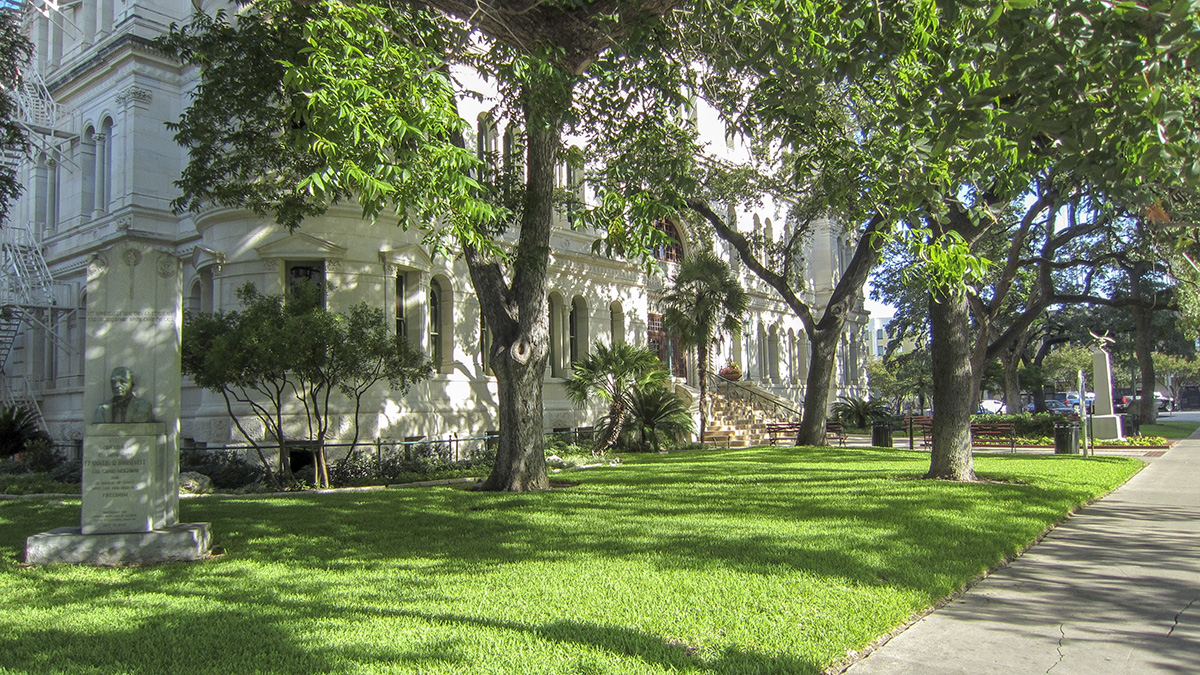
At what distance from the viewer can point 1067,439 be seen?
68.3ft

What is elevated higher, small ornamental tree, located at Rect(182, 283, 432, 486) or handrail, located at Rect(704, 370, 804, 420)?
small ornamental tree, located at Rect(182, 283, 432, 486)

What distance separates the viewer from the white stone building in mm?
18062

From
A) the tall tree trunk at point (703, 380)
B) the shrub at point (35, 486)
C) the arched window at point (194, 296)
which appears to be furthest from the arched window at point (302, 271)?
the tall tree trunk at point (703, 380)

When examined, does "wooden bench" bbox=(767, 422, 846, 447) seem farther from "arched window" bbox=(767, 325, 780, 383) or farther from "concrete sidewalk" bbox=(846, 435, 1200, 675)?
"concrete sidewalk" bbox=(846, 435, 1200, 675)

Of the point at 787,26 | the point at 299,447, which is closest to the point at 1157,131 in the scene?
the point at 787,26

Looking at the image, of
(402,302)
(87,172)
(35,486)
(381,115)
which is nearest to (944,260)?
(381,115)

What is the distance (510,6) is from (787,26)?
3961 millimetres

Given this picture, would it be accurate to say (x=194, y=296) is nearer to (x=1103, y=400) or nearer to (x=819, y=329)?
(x=819, y=329)

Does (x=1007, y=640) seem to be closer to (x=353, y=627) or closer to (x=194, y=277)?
(x=353, y=627)

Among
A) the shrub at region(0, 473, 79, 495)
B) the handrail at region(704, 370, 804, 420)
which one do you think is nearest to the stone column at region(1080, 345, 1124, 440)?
the handrail at region(704, 370, 804, 420)

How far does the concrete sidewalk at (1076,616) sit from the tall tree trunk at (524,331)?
6831mm

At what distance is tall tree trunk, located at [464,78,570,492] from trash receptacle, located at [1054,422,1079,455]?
14.8 m

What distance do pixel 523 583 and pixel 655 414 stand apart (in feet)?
51.8

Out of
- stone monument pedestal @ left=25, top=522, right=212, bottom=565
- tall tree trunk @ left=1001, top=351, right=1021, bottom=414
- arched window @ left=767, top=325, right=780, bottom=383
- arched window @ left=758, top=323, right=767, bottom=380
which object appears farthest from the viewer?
tall tree trunk @ left=1001, top=351, right=1021, bottom=414
